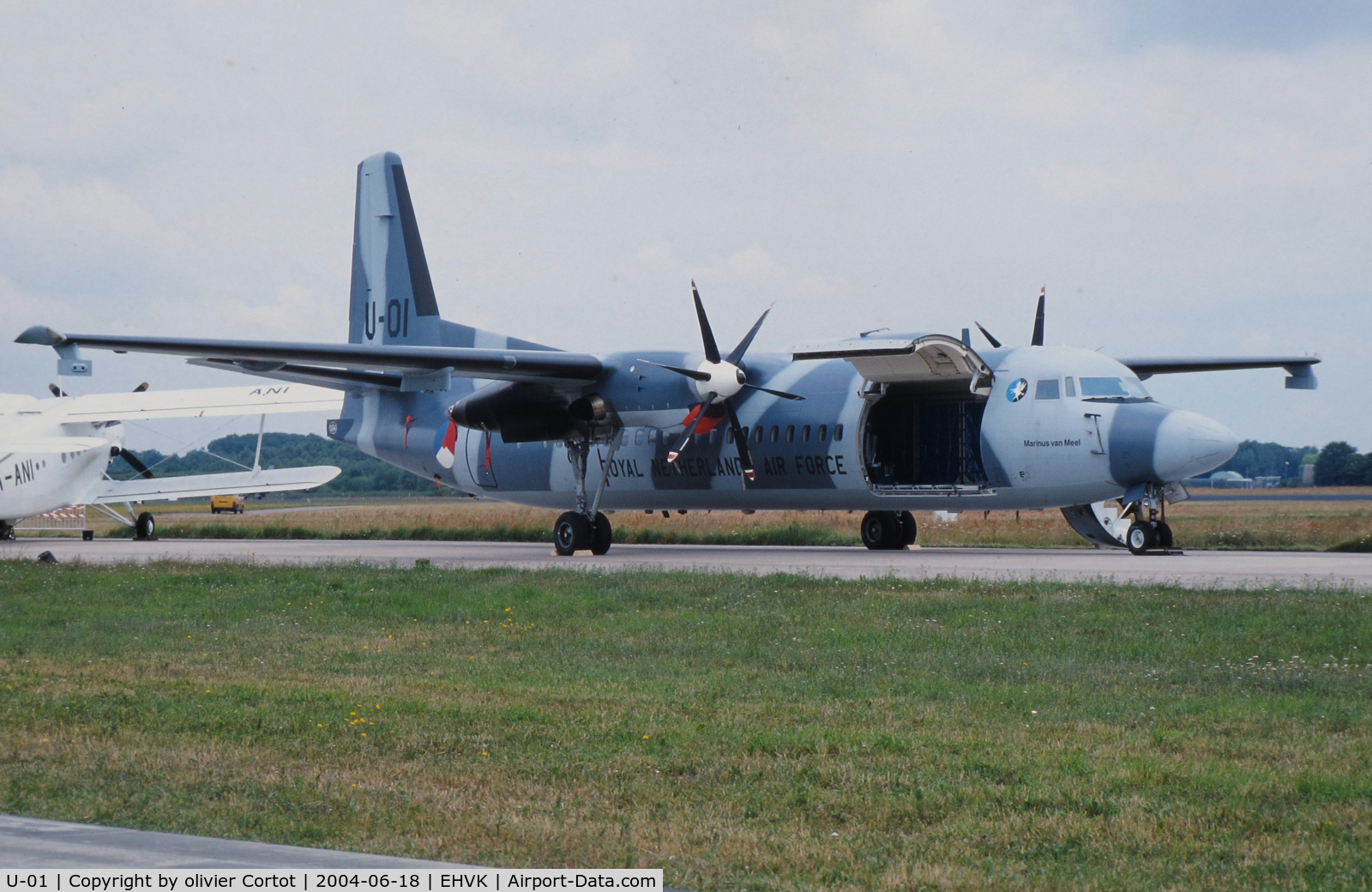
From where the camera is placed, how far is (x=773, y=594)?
17.3 metres

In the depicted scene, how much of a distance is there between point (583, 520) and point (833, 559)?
19.5ft

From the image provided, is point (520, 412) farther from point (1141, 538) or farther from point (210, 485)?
point (210, 485)

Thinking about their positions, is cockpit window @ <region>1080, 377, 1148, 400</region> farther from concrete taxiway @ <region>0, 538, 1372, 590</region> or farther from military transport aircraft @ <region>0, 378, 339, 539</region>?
military transport aircraft @ <region>0, 378, 339, 539</region>

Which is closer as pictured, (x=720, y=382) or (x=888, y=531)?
(x=720, y=382)

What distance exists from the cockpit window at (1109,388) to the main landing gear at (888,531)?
616 cm

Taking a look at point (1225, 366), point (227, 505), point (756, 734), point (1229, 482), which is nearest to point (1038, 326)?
point (1225, 366)

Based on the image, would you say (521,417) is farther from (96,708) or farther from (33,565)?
(96,708)

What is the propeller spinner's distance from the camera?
2636 centimetres

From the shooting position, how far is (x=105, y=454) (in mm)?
38781

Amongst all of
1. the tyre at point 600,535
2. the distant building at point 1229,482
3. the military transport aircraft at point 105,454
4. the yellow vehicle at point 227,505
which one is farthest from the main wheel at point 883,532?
the distant building at point 1229,482

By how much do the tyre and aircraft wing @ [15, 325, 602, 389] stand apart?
3165 millimetres

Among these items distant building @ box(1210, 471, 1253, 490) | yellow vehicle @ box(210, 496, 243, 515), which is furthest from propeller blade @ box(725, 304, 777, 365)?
distant building @ box(1210, 471, 1253, 490)

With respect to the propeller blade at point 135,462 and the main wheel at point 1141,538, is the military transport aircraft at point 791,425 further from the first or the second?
the propeller blade at point 135,462

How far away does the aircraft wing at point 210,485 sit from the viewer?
39.0 metres
